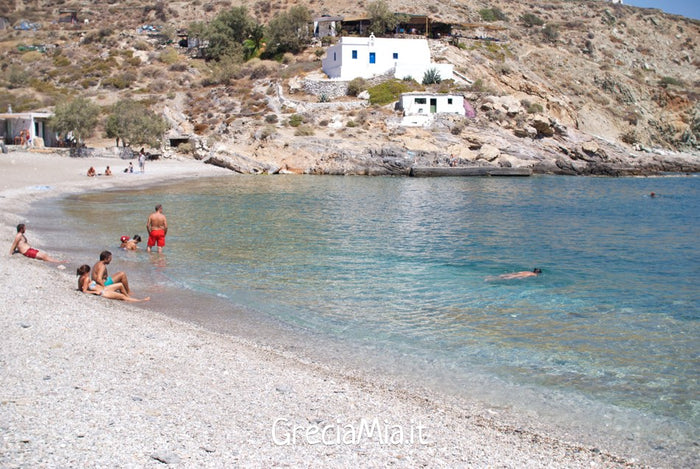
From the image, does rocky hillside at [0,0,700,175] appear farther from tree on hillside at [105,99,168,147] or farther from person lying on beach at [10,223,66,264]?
person lying on beach at [10,223,66,264]

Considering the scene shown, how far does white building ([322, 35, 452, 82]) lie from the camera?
6172 cm

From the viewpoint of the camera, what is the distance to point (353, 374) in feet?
28.1

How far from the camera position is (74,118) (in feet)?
146

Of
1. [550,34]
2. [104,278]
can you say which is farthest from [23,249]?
[550,34]

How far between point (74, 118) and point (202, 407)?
43.7 m

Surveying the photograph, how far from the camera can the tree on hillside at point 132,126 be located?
152 feet

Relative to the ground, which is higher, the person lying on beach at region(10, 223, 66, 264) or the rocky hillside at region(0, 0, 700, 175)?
the rocky hillside at region(0, 0, 700, 175)

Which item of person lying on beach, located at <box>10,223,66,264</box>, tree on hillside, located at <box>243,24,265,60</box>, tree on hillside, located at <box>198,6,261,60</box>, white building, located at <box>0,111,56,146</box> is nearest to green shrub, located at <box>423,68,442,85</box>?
tree on hillside, located at <box>243,24,265,60</box>

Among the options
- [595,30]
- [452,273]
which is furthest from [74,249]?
[595,30]

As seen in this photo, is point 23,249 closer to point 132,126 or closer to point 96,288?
point 96,288

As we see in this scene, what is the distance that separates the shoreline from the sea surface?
992 millimetres

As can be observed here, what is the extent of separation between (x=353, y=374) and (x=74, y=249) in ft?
38.3

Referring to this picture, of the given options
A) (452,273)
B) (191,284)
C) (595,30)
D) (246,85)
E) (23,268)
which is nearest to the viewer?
(23,268)

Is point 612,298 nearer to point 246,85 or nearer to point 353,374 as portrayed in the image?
point 353,374
